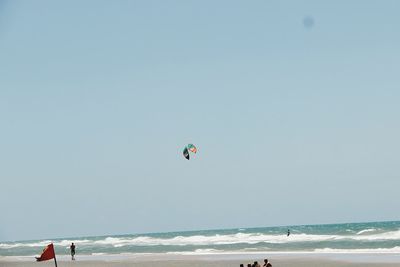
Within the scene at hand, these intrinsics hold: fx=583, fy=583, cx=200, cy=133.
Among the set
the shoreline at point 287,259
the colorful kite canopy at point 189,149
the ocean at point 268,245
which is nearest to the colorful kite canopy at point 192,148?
the colorful kite canopy at point 189,149

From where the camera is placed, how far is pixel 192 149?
2667 cm

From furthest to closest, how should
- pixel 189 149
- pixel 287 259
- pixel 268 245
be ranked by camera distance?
1. pixel 268 245
2. pixel 287 259
3. pixel 189 149

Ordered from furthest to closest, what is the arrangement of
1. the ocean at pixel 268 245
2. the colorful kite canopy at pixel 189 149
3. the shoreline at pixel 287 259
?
1. the ocean at pixel 268 245
2. the shoreline at pixel 287 259
3. the colorful kite canopy at pixel 189 149

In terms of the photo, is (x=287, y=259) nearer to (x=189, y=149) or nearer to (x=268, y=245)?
(x=189, y=149)

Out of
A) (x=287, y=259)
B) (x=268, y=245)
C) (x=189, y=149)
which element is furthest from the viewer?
(x=268, y=245)

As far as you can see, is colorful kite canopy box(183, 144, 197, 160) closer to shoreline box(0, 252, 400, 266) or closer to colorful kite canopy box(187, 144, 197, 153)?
colorful kite canopy box(187, 144, 197, 153)

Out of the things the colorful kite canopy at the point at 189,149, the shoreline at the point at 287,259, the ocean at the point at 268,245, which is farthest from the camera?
the ocean at the point at 268,245

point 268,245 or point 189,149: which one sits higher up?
point 189,149

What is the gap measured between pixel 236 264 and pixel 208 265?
1.49 metres

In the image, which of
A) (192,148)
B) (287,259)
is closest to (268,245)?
(287,259)

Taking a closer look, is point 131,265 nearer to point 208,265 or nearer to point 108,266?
point 108,266

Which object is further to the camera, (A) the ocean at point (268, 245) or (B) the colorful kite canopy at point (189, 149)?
(A) the ocean at point (268, 245)

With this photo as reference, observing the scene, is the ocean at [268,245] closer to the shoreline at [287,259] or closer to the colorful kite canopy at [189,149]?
the shoreline at [287,259]

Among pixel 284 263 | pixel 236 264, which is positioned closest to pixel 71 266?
pixel 236 264
